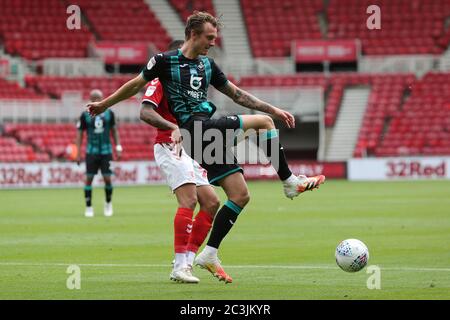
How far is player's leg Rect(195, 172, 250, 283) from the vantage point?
9.53 meters

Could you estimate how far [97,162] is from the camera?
65.6ft

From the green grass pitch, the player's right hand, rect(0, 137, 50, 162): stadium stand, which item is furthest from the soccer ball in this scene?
rect(0, 137, 50, 162): stadium stand

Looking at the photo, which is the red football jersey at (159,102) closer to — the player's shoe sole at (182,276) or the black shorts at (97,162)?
the player's shoe sole at (182,276)

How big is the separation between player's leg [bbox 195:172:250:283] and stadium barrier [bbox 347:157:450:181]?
28.3 meters

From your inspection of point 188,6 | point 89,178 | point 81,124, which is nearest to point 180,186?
point 81,124

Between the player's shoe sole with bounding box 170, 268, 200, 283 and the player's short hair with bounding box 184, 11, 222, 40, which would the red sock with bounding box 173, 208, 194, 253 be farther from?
the player's short hair with bounding box 184, 11, 222, 40

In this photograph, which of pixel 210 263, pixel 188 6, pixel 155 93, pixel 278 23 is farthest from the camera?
pixel 188 6

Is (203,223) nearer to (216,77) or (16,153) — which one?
(216,77)

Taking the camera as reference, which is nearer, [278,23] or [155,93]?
[155,93]

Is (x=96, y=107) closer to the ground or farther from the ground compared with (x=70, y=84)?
closer to the ground

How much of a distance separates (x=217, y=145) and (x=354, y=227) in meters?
7.60

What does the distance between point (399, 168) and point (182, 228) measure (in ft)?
94.9

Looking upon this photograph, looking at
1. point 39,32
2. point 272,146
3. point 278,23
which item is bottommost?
point 272,146

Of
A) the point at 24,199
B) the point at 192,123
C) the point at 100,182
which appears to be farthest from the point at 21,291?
the point at 100,182
